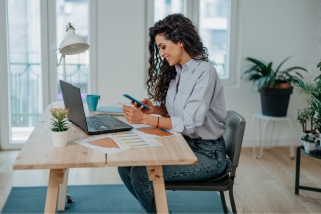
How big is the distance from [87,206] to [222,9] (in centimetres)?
232

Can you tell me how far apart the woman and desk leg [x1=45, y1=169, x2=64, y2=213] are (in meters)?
0.43

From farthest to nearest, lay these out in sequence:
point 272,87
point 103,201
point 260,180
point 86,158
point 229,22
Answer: point 229,22 < point 272,87 < point 260,180 < point 103,201 < point 86,158

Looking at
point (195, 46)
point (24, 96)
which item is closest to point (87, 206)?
point (195, 46)

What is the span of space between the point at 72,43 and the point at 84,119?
0.73 m

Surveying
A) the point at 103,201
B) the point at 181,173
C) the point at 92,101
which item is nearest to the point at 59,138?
the point at 181,173

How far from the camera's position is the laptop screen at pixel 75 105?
6.50ft

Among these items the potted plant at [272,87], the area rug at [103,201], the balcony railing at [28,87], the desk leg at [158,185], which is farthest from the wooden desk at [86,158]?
the balcony railing at [28,87]

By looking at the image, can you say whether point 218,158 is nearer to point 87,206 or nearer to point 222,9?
point 87,206

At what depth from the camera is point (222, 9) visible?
4.26 m

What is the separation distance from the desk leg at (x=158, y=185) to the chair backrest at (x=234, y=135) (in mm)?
479

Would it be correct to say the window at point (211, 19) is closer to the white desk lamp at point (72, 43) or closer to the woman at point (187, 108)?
the white desk lamp at point (72, 43)

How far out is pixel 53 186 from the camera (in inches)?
69.5

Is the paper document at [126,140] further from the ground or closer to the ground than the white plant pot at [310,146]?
further from the ground

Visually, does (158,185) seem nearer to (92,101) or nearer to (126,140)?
(126,140)
